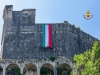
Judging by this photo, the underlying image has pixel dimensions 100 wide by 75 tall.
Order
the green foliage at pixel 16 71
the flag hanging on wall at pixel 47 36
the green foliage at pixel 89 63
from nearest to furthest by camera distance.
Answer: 1. the green foliage at pixel 89 63
2. the green foliage at pixel 16 71
3. the flag hanging on wall at pixel 47 36

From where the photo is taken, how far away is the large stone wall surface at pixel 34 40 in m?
79.9

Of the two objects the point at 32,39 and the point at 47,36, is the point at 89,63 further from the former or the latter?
the point at 32,39

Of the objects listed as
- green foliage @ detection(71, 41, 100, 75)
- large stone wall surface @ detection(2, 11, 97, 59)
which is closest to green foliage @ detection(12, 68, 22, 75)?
large stone wall surface @ detection(2, 11, 97, 59)

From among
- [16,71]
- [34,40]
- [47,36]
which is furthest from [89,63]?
[34,40]

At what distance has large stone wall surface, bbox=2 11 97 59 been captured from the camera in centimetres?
7988

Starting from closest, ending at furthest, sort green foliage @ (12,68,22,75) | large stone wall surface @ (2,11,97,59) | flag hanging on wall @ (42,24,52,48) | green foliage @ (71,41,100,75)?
1. green foliage @ (71,41,100,75)
2. green foliage @ (12,68,22,75)
3. large stone wall surface @ (2,11,97,59)
4. flag hanging on wall @ (42,24,52,48)

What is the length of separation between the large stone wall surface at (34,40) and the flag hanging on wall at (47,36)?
0.72 m

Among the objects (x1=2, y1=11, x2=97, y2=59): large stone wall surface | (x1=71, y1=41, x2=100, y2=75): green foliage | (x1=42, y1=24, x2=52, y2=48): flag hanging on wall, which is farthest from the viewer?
(x1=42, y1=24, x2=52, y2=48): flag hanging on wall

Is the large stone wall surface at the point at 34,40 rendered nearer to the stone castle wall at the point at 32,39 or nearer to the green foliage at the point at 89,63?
the stone castle wall at the point at 32,39

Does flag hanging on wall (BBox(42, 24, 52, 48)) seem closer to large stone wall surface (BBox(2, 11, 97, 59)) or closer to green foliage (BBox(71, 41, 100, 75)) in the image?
large stone wall surface (BBox(2, 11, 97, 59))

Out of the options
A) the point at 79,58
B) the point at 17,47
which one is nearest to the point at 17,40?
the point at 17,47

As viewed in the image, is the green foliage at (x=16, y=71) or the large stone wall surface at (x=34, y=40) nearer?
the green foliage at (x=16, y=71)

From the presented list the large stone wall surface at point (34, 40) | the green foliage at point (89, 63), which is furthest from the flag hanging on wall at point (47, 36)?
the green foliage at point (89, 63)

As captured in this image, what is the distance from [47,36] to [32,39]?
2.95 meters
